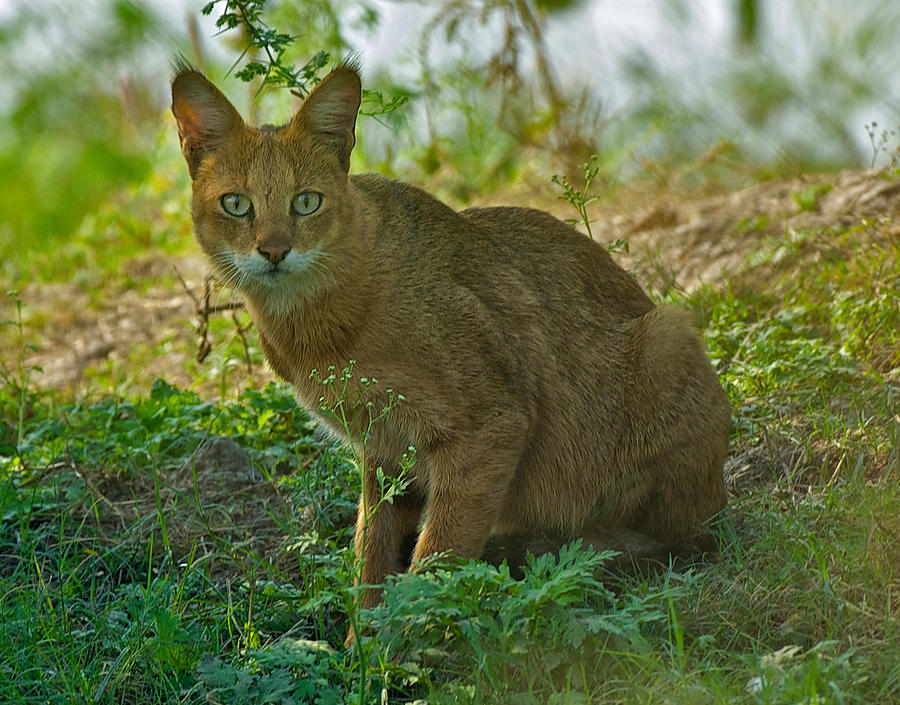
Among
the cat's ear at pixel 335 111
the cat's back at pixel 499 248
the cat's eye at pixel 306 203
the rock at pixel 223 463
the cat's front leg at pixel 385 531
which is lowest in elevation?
the cat's front leg at pixel 385 531

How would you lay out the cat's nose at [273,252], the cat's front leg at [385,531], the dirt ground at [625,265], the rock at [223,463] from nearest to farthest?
1. the cat's nose at [273,252]
2. the cat's front leg at [385,531]
3. the rock at [223,463]
4. the dirt ground at [625,265]

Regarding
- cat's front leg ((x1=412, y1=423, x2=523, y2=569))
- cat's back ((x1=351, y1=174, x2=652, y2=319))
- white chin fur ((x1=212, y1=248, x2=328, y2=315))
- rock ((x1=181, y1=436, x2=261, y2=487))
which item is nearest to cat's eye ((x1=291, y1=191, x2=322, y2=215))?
white chin fur ((x1=212, y1=248, x2=328, y2=315))

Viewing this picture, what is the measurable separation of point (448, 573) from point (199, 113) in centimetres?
190

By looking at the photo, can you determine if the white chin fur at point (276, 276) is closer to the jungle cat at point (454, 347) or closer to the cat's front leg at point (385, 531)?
the jungle cat at point (454, 347)

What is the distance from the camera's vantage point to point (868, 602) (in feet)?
10.1

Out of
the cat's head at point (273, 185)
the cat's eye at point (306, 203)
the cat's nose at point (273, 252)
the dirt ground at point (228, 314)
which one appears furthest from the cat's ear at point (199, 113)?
the dirt ground at point (228, 314)

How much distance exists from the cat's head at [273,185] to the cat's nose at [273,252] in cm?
1

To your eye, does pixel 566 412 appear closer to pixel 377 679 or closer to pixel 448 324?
pixel 448 324

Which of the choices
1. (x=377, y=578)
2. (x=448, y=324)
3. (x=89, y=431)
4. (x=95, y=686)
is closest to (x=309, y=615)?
(x=377, y=578)

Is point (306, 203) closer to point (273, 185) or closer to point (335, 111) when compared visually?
point (273, 185)

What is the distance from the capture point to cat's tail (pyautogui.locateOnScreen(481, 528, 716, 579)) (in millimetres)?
3701

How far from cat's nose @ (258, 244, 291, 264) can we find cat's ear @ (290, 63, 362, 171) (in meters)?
0.47

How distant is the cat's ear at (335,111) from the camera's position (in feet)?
12.0

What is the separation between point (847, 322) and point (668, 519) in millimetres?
1665
